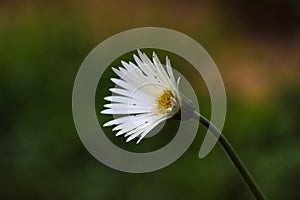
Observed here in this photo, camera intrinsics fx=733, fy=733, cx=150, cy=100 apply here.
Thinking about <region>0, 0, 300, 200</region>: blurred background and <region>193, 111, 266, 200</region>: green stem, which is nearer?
<region>193, 111, 266, 200</region>: green stem

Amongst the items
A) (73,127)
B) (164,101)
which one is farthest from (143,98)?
(73,127)

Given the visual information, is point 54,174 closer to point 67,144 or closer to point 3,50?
point 67,144

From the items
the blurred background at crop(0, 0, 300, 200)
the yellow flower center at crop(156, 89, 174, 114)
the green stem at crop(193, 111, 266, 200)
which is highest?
the blurred background at crop(0, 0, 300, 200)

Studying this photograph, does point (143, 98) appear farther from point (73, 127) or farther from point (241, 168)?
point (73, 127)

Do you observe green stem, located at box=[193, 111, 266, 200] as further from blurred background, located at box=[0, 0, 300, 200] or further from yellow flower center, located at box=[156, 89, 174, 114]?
blurred background, located at box=[0, 0, 300, 200]

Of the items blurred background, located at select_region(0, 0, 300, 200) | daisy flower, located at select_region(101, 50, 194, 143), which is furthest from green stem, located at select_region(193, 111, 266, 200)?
blurred background, located at select_region(0, 0, 300, 200)

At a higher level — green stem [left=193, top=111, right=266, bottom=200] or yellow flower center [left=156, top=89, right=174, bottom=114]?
yellow flower center [left=156, top=89, right=174, bottom=114]

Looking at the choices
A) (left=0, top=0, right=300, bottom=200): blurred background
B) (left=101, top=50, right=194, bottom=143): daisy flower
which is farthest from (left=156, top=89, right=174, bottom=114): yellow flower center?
(left=0, top=0, right=300, bottom=200): blurred background

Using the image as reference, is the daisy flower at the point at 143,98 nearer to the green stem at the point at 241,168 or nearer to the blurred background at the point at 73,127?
the green stem at the point at 241,168
